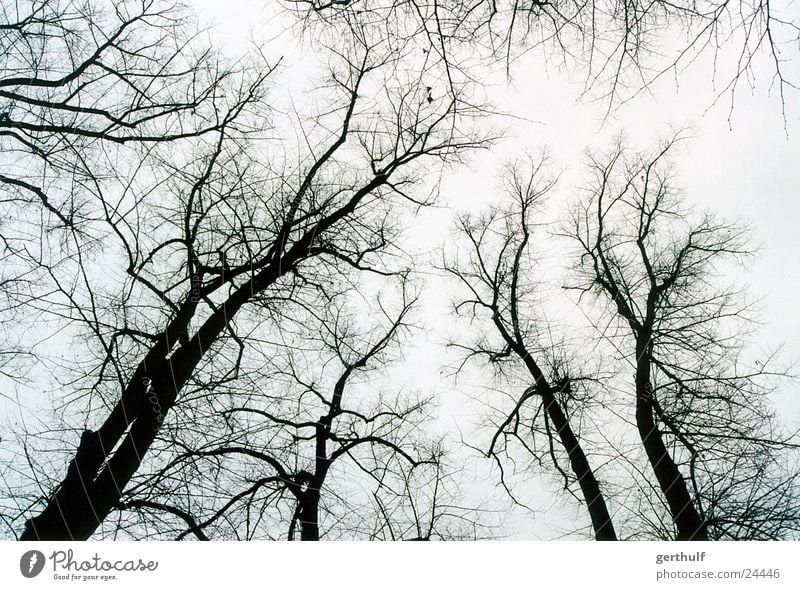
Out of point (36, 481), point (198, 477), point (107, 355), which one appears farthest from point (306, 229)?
point (36, 481)

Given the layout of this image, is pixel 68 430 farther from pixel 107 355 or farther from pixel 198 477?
pixel 198 477

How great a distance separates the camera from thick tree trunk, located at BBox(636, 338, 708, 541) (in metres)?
2.94

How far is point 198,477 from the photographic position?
303 cm

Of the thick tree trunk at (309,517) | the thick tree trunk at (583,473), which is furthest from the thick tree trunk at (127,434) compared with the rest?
the thick tree trunk at (583,473)
